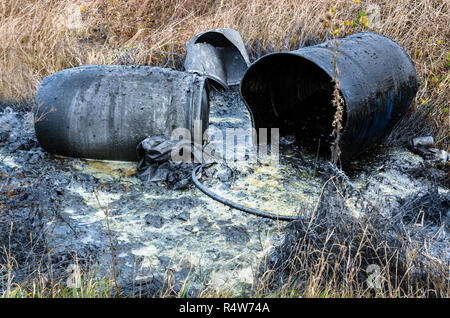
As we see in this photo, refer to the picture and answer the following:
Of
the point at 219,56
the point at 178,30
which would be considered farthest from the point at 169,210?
the point at 178,30

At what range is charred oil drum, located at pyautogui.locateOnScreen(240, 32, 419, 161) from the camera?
342 cm

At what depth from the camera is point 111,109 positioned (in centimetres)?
375

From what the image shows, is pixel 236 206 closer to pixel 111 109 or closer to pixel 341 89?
pixel 341 89

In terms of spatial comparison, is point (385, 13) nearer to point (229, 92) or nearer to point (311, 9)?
point (311, 9)

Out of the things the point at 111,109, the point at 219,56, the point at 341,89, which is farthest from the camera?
the point at 219,56

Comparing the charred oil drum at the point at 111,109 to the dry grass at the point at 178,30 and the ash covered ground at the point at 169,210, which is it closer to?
the ash covered ground at the point at 169,210

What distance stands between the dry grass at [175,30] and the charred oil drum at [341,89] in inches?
33.7

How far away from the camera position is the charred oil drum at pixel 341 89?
342 centimetres

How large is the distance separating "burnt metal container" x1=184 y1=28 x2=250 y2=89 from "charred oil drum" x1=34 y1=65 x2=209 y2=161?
4.78ft

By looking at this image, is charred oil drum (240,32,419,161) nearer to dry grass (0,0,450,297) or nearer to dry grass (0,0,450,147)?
dry grass (0,0,450,297)

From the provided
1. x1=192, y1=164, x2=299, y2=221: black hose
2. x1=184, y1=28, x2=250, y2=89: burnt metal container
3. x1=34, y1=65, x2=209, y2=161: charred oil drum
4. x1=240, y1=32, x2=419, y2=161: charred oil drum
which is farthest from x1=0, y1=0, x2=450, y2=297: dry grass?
x1=192, y1=164, x2=299, y2=221: black hose

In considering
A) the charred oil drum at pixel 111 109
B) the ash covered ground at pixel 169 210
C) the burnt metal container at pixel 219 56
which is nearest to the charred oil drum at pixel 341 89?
the ash covered ground at pixel 169 210

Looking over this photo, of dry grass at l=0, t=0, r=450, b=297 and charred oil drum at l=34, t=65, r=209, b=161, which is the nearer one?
charred oil drum at l=34, t=65, r=209, b=161

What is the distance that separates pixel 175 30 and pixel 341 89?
362cm
